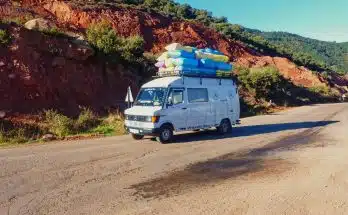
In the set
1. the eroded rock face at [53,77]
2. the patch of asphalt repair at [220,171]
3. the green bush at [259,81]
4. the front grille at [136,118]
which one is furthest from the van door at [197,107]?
the green bush at [259,81]

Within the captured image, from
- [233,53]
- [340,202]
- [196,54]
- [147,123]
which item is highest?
[233,53]

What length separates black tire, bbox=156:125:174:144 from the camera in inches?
557

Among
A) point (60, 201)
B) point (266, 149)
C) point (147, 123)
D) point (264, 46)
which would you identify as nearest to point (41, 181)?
point (60, 201)

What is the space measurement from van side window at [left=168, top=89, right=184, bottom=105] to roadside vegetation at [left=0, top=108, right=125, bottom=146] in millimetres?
4005

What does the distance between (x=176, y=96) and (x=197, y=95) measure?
116 centimetres

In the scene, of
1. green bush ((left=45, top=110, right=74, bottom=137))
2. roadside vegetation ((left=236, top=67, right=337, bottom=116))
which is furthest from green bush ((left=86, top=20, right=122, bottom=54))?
roadside vegetation ((left=236, top=67, right=337, bottom=116))

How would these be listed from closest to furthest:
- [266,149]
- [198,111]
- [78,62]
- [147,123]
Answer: [266,149]
[147,123]
[198,111]
[78,62]

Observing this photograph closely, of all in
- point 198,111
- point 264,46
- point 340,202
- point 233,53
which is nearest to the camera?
point 340,202

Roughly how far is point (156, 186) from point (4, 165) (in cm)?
440

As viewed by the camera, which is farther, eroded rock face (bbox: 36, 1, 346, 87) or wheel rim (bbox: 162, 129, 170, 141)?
eroded rock face (bbox: 36, 1, 346, 87)

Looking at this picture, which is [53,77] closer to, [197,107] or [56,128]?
[56,128]

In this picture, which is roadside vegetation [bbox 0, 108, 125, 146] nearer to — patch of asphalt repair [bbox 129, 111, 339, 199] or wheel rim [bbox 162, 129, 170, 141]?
wheel rim [bbox 162, 129, 170, 141]

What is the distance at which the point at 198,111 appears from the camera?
15555 millimetres

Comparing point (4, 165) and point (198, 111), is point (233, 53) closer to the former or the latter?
point (198, 111)
